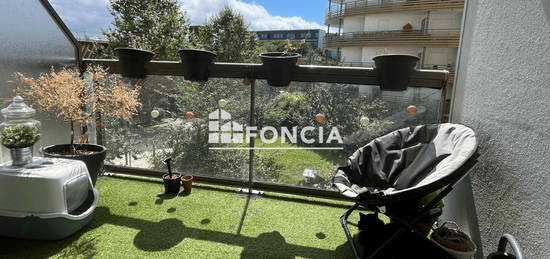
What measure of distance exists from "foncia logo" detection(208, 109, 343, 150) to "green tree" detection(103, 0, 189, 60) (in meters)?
5.43

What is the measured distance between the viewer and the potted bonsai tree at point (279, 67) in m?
2.41

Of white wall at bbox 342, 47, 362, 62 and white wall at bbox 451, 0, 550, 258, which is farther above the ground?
white wall at bbox 342, 47, 362, 62

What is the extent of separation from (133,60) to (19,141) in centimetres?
114

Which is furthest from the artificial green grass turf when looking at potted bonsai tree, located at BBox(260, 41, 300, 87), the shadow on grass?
potted bonsai tree, located at BBox(260, 41, 300, 87)

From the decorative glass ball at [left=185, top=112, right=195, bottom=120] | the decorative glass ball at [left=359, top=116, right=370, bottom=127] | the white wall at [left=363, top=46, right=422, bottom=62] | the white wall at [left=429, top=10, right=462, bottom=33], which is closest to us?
the decorative glass ball at [left=359, top=116, right=370, bottom=127]

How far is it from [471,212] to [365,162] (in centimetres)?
71

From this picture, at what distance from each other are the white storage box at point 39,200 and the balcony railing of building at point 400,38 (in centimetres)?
1588

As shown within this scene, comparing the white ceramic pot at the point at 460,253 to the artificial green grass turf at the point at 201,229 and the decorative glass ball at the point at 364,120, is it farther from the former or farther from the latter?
the decorative glass ball at the point at 364,120

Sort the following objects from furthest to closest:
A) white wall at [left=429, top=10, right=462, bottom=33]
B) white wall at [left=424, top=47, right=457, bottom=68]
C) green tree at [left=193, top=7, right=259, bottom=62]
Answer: white wall at [left=424, top=47, right=457, bottom=68]
white wall at [left=429, top=10, right=462, bottom=33]
green tree at [left=193, top=7, right=259, bottom=62]

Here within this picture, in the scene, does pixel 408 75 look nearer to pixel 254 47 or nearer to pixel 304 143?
pixel 304 143

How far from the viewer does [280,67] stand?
2.43 metres

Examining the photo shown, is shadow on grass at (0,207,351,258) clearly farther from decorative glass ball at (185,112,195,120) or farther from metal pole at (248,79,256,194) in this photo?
decorative glass ball at (185,112,195,120)

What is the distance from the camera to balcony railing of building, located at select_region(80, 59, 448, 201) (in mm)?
2438

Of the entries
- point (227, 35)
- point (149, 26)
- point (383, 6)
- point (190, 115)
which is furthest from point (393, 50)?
point (190, 115)
